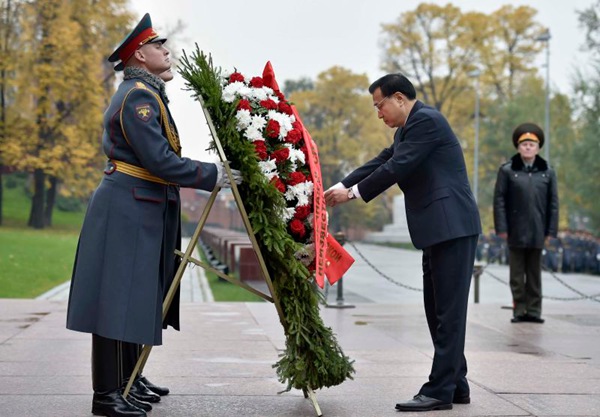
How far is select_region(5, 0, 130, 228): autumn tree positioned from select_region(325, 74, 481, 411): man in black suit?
1460 inches

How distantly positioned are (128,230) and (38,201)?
40957mm

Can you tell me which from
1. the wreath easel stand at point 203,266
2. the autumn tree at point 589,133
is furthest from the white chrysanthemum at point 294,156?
the autumn tree at point 589,133

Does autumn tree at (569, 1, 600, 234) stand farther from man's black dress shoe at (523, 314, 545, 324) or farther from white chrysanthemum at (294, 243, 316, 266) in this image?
white chrysanthemum at (294, 243, 316, 266)

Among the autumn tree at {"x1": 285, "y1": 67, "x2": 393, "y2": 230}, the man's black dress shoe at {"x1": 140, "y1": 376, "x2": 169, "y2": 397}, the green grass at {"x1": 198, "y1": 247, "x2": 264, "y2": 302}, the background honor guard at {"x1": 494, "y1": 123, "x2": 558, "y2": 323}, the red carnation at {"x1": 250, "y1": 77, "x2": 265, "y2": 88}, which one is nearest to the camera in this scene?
the red carnation at {"x1": 250, "y1": 77, "x2": 265, "y2": 88}

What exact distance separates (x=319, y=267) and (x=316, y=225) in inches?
9.3

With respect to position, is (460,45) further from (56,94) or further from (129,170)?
(129,170)

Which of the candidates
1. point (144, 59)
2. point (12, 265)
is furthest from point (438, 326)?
point (12, 265)

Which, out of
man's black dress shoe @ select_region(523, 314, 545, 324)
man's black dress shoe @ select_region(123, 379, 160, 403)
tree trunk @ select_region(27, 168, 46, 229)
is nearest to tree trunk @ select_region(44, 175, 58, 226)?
tree trunk @ select_region(27, 168, 46, 229)

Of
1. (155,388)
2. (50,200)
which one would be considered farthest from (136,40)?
(50,200)

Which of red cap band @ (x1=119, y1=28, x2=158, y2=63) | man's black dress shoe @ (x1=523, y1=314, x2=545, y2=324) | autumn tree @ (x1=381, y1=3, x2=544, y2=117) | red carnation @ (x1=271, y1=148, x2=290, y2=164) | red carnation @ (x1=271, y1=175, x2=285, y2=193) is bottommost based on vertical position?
man's black dress shoe @ (x1=523, y1=314, x2=545, y2=324)

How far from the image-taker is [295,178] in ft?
18.3

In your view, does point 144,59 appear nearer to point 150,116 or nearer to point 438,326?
point 150,116

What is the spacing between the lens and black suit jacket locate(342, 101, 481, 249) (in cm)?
579

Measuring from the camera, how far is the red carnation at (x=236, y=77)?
568 centimetres
